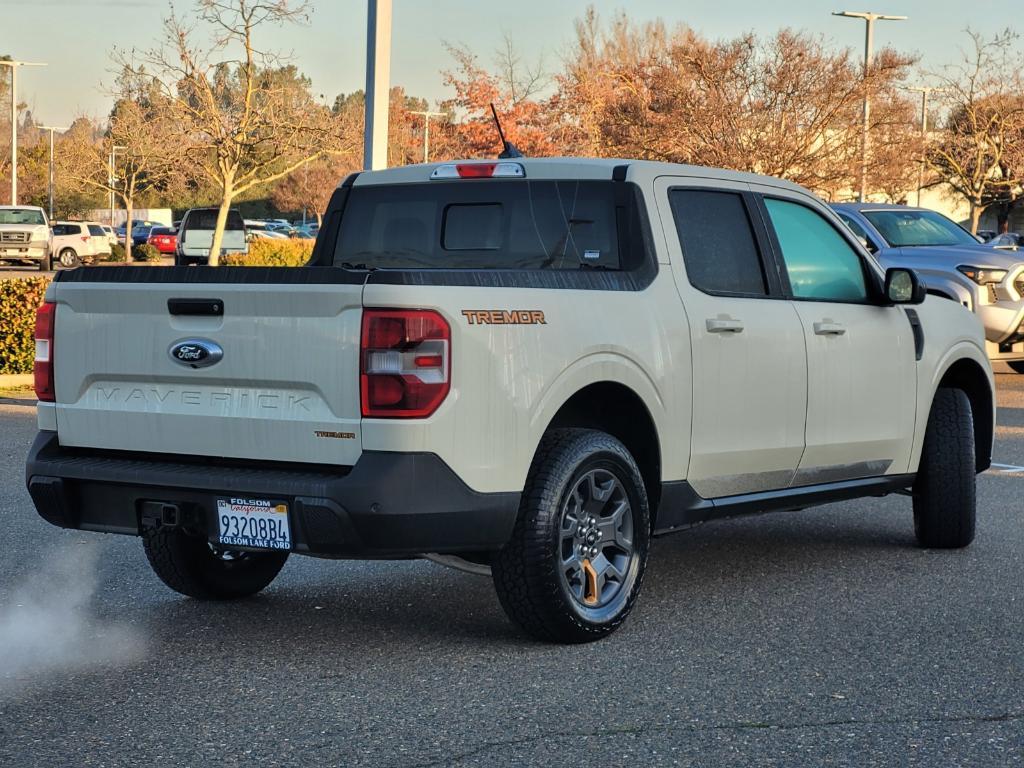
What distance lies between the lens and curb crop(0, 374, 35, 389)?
17.1 m

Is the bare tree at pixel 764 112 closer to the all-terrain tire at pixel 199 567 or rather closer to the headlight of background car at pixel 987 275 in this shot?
the headlight of background car at pixel 987 275

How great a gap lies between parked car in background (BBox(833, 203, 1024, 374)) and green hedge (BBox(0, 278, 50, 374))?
28.4 feet

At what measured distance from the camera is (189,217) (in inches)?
1396

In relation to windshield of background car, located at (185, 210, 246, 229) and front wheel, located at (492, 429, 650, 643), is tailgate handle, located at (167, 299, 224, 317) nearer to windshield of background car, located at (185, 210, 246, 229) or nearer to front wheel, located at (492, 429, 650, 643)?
front wheel, located at (492, 429, 650, 643)

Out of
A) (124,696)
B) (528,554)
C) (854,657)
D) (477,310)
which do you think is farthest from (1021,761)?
(124,696)

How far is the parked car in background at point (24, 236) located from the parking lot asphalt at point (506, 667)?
138 feet

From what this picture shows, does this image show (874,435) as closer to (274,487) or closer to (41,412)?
(274,487)

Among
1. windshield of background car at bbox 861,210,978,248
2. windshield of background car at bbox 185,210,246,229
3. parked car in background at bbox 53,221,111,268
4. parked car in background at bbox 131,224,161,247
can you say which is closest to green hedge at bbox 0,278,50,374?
windshield of background car at bbox 861,210,978,248

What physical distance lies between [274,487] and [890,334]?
3.52 m

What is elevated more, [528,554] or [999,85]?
[999,85]

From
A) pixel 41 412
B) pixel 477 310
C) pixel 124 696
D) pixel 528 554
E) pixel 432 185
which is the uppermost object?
pixel 432 185

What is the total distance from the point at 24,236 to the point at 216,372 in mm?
44935

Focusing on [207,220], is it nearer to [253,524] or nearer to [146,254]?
[146,254]

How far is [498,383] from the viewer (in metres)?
5.59
